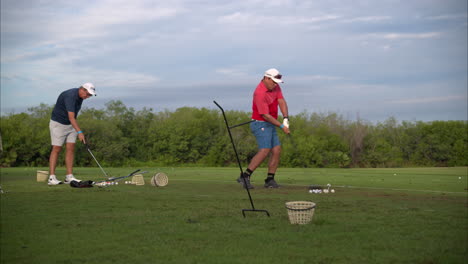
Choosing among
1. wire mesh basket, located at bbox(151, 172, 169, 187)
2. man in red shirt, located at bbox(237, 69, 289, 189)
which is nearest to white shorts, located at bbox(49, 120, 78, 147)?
wire mesh basket, located at bbox(151, 172, 169, 187)

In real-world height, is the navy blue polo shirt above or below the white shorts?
above

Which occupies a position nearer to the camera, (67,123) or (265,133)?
(265,133)

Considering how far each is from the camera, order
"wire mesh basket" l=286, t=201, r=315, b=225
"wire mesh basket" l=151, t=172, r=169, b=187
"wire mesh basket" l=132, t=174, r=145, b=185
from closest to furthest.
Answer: "wire mesh basket" l=286, t=201, r=315, b=225 < "wire mesh basket" l=151, t=172, r=169, b=187 < "wire mesh basket" l=132, t=174, r=145, b=185

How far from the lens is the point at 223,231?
17.0 feet

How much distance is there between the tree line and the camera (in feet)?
106

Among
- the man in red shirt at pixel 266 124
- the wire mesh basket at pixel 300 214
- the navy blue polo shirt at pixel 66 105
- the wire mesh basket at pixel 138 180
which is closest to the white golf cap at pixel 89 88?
the navy blue polo shirt at pixel 66 105

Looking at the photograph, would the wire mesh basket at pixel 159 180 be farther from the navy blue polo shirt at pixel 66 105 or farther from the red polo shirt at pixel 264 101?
the red polo shirt at pixel 264 101

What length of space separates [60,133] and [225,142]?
79.0ft

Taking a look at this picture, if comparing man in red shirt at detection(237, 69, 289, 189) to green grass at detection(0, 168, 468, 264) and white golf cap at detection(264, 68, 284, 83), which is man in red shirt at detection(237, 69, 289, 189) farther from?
green grass at detection(0, 168, 468, 264)

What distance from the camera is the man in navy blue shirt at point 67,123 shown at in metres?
11.1

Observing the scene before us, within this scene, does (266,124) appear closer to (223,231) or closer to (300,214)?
(300,214)

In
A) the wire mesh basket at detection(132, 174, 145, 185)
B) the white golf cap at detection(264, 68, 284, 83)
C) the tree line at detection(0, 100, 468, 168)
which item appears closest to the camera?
the white golf cap at detection(264, 68, 284, 83)

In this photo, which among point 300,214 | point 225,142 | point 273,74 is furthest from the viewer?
point 225,142

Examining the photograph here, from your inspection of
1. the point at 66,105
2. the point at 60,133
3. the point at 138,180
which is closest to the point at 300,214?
the point at 138,180
